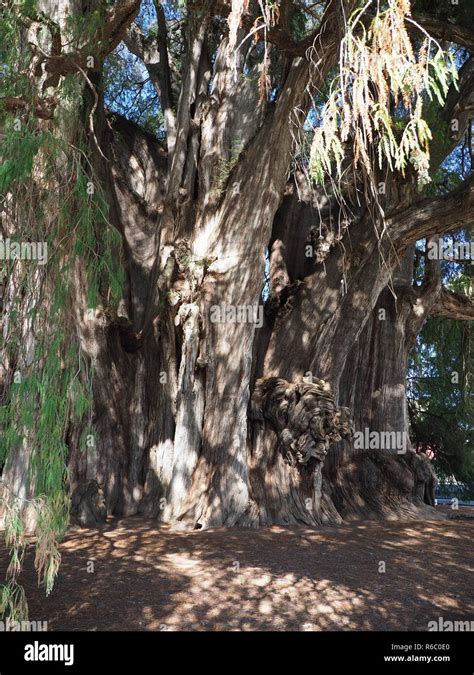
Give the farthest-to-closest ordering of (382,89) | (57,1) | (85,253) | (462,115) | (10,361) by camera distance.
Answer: (462,115) < (57,1) < (85,253) < (10,361) < (382,89)

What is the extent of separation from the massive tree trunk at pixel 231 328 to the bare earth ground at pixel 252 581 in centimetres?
62

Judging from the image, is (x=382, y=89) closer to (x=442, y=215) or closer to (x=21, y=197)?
(x=21, y=197)

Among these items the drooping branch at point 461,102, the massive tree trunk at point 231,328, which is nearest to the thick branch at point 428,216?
the massive tree trunk at point 231,328

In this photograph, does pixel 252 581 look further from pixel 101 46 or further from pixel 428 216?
pixel 428 216

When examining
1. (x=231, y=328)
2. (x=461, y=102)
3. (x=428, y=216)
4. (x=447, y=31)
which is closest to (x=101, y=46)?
(x=231, y=328)

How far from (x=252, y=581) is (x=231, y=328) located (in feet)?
8.91

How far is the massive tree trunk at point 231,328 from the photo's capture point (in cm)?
650

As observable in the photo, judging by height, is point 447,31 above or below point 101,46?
above

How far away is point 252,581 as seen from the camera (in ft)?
15.3

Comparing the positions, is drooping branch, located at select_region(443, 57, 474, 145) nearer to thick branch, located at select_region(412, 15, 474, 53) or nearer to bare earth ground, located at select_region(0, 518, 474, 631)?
thick branch, located at select_region(412, 15, 474, 53)

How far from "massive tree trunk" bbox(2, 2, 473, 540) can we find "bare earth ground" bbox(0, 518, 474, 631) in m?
0.62
